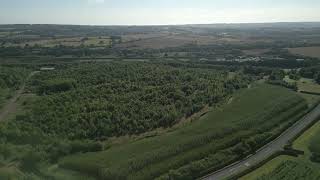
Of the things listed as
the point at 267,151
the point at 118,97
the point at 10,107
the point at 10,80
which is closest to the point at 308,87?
the point at 267,151

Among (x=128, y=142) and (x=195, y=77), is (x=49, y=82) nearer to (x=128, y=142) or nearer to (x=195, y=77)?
(x=195, y=77)

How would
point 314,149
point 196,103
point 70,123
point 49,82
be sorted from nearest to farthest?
1. point 314,149
2. point 70,123
3. point 196,103
4. point 49,82

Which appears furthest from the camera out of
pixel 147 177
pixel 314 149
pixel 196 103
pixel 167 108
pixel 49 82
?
pixel 49 82

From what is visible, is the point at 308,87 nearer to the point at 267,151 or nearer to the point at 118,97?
the point at 267,151

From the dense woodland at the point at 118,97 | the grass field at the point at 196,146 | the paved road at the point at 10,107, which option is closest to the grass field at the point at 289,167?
the grass field at the point at 196,146

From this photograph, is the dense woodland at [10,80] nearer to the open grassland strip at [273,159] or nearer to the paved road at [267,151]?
the paved road at [267,151]

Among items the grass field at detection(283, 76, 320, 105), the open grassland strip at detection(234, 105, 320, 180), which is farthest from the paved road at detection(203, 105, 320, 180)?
the grass field at detection(283, 76, 320, 105)

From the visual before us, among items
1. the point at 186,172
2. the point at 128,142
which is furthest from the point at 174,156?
the point at 128,142
